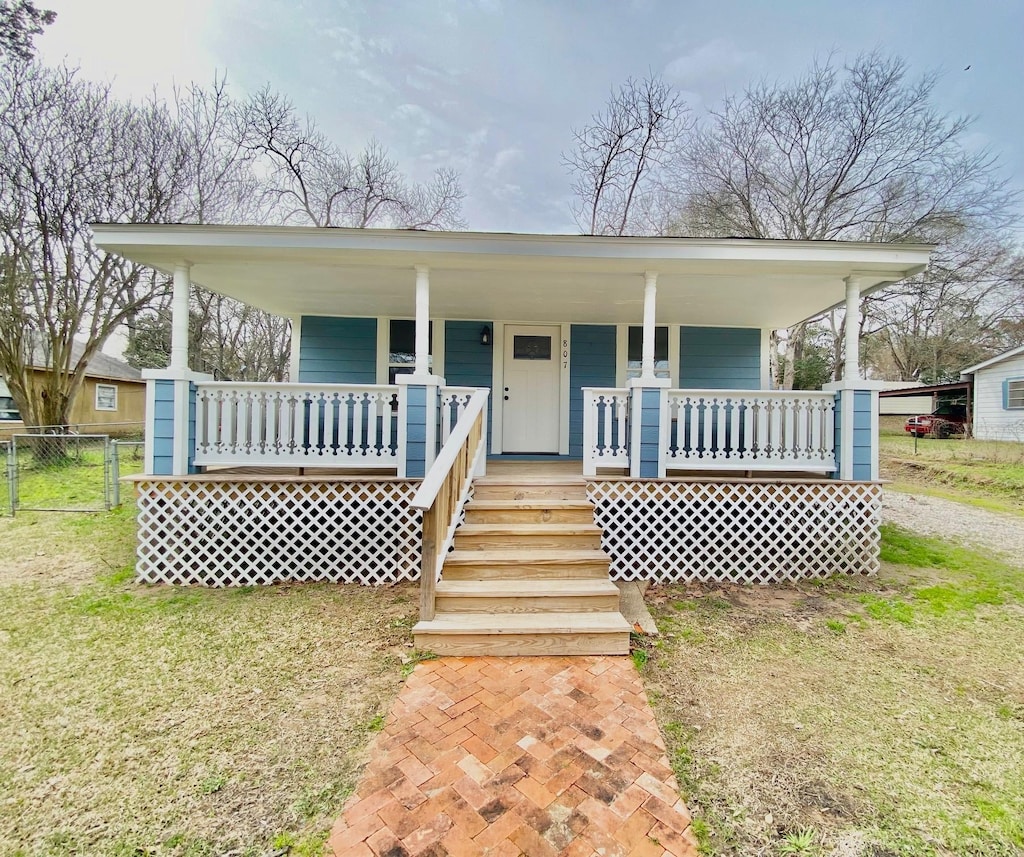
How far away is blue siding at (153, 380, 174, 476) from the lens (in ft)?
14.1

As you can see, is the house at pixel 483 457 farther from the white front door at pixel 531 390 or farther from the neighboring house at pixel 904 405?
the neighboring house at pixel 904 405

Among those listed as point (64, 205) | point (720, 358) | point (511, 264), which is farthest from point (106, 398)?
point (720, 358)

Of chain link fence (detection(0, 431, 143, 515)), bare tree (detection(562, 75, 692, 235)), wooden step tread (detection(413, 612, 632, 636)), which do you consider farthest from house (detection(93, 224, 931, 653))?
bare tree (detection(562, 75, 692, 235))

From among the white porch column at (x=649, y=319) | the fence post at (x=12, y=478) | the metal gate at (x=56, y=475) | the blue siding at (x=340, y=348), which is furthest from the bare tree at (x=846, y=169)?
the fence post at (x=12, y=478)

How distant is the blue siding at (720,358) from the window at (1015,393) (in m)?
13.7

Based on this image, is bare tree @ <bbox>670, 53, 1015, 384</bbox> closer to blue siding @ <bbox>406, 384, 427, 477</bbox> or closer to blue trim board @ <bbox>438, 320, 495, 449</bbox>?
blue trim board @ <bbox>438, 320, 495, 449</bbox>

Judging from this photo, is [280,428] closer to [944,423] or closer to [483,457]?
[483,457]

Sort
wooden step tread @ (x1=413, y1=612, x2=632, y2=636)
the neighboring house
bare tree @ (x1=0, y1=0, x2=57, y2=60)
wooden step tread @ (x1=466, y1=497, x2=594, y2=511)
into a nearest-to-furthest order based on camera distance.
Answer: wooden step tread @ (x1=413, y1=612, x2=632, y2=636)
wooden step tread @ (x1=466, y1=497, x2=594, y2=511)
bare tree @ (x1=0, y1=0, x2=57, y2=60)
the neighboring house

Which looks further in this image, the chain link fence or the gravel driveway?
the chain link fence

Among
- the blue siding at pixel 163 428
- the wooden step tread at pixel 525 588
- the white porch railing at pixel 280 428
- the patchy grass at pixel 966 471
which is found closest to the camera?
the wooden step tread at pixel 525 588

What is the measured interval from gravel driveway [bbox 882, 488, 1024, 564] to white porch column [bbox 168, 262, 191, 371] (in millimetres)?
8687

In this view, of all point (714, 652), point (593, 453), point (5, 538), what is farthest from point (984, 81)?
point (5, 538)

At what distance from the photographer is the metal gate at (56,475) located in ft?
22.2

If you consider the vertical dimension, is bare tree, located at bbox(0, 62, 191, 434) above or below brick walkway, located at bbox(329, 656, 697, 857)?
above
